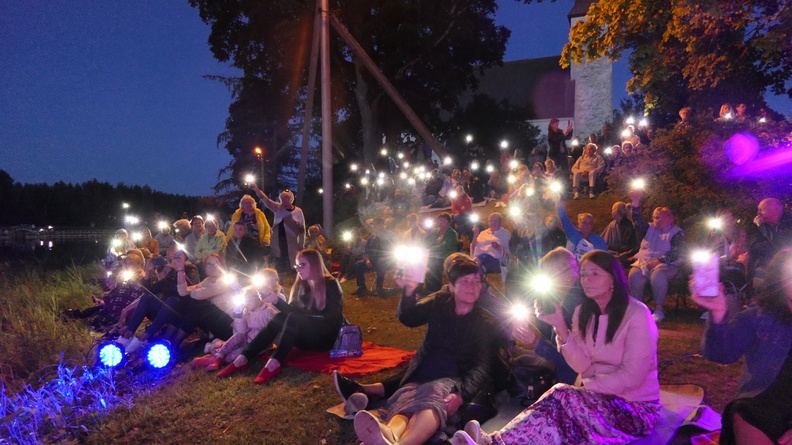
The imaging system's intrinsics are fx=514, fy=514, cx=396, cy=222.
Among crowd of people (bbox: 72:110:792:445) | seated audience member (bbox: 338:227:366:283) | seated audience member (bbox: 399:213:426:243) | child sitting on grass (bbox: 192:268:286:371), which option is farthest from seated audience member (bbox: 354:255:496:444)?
seated audience member (bbox: 338:227:366:283)

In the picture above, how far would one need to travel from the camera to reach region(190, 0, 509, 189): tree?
2277 centimetres

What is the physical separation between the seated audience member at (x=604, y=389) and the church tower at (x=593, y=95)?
3452cm

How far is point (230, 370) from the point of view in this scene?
17.9 ft

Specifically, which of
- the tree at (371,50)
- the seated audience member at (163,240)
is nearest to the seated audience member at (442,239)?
the seated audience member at (163,240)

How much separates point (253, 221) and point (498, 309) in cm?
696

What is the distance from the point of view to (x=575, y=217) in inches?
444

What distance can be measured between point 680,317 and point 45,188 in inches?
1536

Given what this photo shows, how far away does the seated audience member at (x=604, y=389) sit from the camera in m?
2.93

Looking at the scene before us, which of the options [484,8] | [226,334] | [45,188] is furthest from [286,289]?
[45,188]

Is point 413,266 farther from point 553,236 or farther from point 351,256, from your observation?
point 351,256

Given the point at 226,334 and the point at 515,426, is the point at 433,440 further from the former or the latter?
the point at 226,334

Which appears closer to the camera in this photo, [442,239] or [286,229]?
[442,239]

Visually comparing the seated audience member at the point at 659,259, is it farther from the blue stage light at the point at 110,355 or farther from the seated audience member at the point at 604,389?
the blue stage light at the point at 110,355

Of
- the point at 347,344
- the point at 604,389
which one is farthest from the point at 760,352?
the point at 347,344
